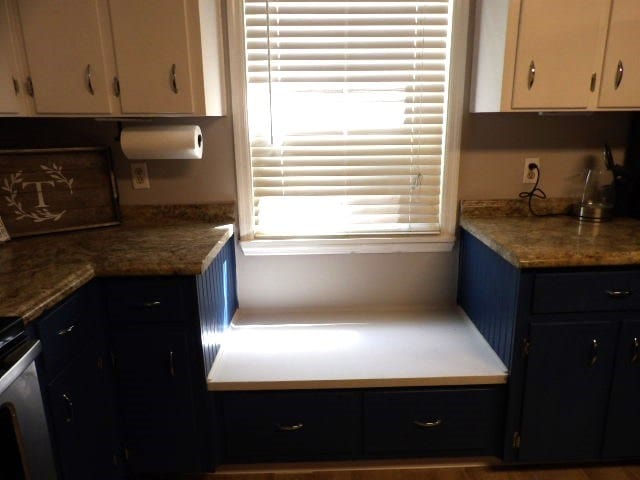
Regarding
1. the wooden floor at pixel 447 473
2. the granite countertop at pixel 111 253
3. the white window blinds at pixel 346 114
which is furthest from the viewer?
the white window blinds at pixel 346 114

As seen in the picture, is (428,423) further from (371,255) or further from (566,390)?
(371,255)

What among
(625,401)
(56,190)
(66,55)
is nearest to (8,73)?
(66,55)

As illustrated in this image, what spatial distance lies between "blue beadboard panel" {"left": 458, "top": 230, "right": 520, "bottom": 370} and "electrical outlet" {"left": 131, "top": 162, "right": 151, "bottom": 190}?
4.76 ft

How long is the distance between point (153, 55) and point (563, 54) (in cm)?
147

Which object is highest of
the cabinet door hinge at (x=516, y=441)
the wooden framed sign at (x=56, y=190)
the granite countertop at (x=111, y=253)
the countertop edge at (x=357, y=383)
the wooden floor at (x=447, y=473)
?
the wooden framed sign at (x=56, y=190)

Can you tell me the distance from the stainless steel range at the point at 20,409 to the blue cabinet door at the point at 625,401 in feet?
5.89

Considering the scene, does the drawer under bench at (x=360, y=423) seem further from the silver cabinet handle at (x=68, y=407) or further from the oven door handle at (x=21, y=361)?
the oven door handle at (x=21, y=361)

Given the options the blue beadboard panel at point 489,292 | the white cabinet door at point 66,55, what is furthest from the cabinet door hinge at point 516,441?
the white cabinet door at point 66,55

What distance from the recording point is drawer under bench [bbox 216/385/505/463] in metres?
1.59

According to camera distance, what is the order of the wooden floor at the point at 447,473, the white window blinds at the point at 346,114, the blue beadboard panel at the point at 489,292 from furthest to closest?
1. the white window blinds at the point at 346,114
2. the wooden floor at the point at 447,473
3. the blue beadboard panel at the point at 489,292

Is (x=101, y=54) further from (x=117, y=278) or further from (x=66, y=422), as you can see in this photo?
(x=66, y=422)

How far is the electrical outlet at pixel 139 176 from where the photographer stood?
1.94 m

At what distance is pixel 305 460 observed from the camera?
167cm

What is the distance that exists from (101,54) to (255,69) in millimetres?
582
